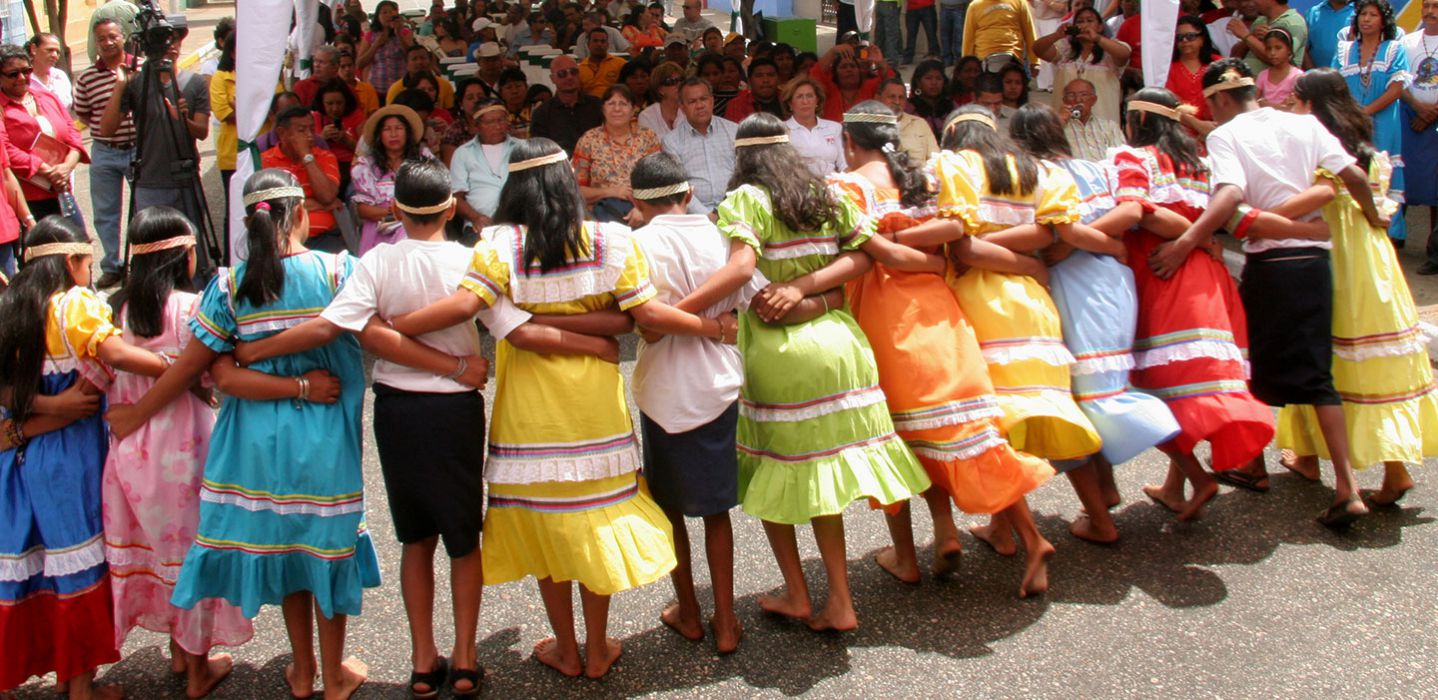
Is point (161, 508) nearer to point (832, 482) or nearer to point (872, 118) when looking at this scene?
point (832, 482)

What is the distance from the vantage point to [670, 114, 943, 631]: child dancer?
3809 millimetres

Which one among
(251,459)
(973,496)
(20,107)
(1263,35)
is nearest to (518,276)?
(251,459)

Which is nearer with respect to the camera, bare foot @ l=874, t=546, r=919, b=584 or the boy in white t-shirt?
the boy in white t-shirt

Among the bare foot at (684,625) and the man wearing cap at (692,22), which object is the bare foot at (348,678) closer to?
the bare foot at (684,625)

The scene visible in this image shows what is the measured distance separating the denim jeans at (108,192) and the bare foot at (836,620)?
20.2ft

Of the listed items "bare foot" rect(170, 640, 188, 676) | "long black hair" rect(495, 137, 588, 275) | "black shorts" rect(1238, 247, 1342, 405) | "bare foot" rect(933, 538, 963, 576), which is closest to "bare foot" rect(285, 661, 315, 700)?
"bare foot" rect(170, 640, 188, 676)

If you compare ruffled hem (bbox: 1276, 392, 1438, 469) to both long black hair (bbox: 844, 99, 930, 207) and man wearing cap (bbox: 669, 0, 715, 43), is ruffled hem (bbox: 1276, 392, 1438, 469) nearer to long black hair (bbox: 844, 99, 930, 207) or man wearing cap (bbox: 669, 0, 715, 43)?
long black hair (bbox: 844, 99, 930, 207)

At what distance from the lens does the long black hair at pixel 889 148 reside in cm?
414

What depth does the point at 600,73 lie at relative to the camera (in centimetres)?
1155

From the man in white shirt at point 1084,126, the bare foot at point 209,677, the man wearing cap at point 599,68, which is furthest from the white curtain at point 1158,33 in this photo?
the bare foot at point 209,677

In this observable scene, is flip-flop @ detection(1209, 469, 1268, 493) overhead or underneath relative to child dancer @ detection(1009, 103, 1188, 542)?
underneath

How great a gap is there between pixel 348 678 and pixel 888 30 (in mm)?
13610

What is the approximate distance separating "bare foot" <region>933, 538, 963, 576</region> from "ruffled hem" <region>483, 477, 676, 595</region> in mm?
1073

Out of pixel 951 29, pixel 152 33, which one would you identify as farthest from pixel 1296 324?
pixel 951 29
